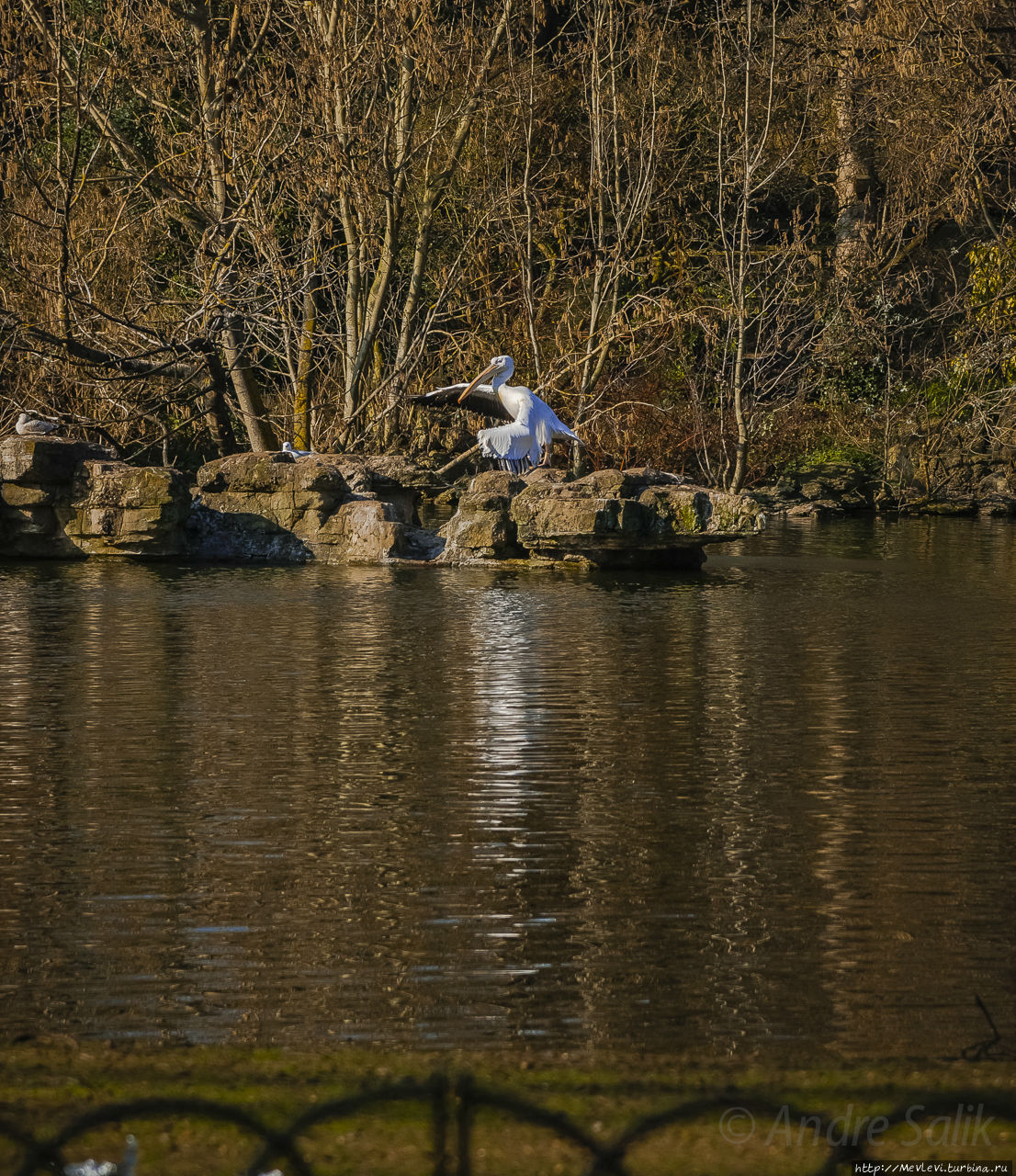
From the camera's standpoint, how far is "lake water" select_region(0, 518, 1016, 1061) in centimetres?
428

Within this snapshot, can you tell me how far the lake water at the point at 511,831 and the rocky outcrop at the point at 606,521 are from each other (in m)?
3.66

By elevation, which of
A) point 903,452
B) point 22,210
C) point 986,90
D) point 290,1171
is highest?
point 986,90

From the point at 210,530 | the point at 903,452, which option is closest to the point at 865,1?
the point at 903,452

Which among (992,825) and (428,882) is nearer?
(428,882)

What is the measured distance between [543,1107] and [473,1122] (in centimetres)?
11

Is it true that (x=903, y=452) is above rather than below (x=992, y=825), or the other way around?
above

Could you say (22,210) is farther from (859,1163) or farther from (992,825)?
(859,1163)

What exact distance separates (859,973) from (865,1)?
2765cm

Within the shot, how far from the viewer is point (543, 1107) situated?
2.62 meters

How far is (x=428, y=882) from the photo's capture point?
5539 millimetres

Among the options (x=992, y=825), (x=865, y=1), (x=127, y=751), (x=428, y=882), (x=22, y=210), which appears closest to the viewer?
(x=428, y=882)

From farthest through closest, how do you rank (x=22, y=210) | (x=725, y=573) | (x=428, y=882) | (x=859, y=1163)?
(x=22, y=210) → (x=725, y=573) → (x=428, y=882) → (x=859, y=1163)

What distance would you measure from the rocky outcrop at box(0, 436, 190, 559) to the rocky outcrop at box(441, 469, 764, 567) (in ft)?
10.4

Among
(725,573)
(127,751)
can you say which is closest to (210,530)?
(725,573)
